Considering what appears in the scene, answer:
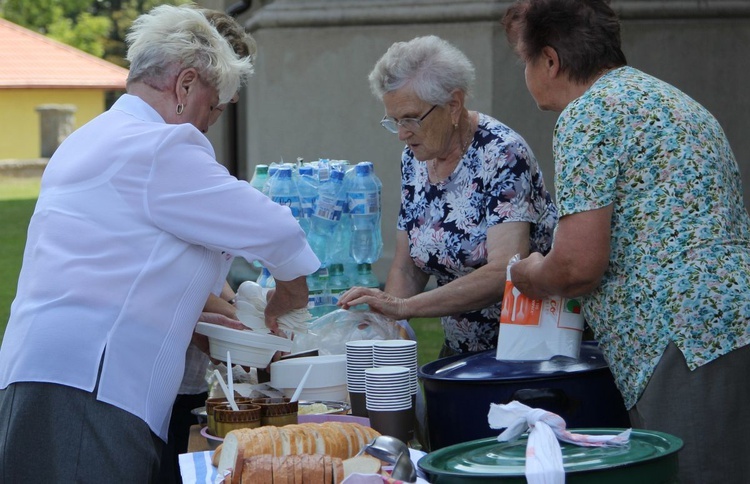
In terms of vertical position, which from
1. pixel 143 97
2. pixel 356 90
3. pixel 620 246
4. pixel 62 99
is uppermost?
pixel 62 99

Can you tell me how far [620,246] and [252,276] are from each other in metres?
6.65

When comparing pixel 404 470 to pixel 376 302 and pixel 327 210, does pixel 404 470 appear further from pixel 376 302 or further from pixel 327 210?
pixel 327 210

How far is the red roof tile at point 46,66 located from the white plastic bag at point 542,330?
30671mm

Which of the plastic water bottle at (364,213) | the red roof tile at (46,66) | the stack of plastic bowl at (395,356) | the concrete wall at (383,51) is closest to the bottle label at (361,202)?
the plastic water bottle at (364,213)

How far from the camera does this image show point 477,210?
3381mm

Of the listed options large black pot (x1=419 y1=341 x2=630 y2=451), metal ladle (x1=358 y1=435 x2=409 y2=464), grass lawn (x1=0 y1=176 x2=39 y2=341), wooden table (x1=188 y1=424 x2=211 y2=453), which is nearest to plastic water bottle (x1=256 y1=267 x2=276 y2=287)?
wooden table (x1=188 y1=424 x2=211 y2=453)

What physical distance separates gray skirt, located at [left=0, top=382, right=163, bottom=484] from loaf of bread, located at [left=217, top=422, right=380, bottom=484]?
1.20ft

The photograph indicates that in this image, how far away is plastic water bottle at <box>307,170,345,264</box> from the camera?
378 centimetres

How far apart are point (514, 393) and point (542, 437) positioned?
67 centimetres

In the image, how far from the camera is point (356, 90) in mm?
8547

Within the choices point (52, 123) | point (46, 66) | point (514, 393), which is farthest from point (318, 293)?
point (46, 66)

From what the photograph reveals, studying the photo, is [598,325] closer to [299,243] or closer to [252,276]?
[299,243]

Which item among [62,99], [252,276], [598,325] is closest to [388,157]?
[252,276]

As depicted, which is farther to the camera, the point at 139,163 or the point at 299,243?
the point at 299,243
